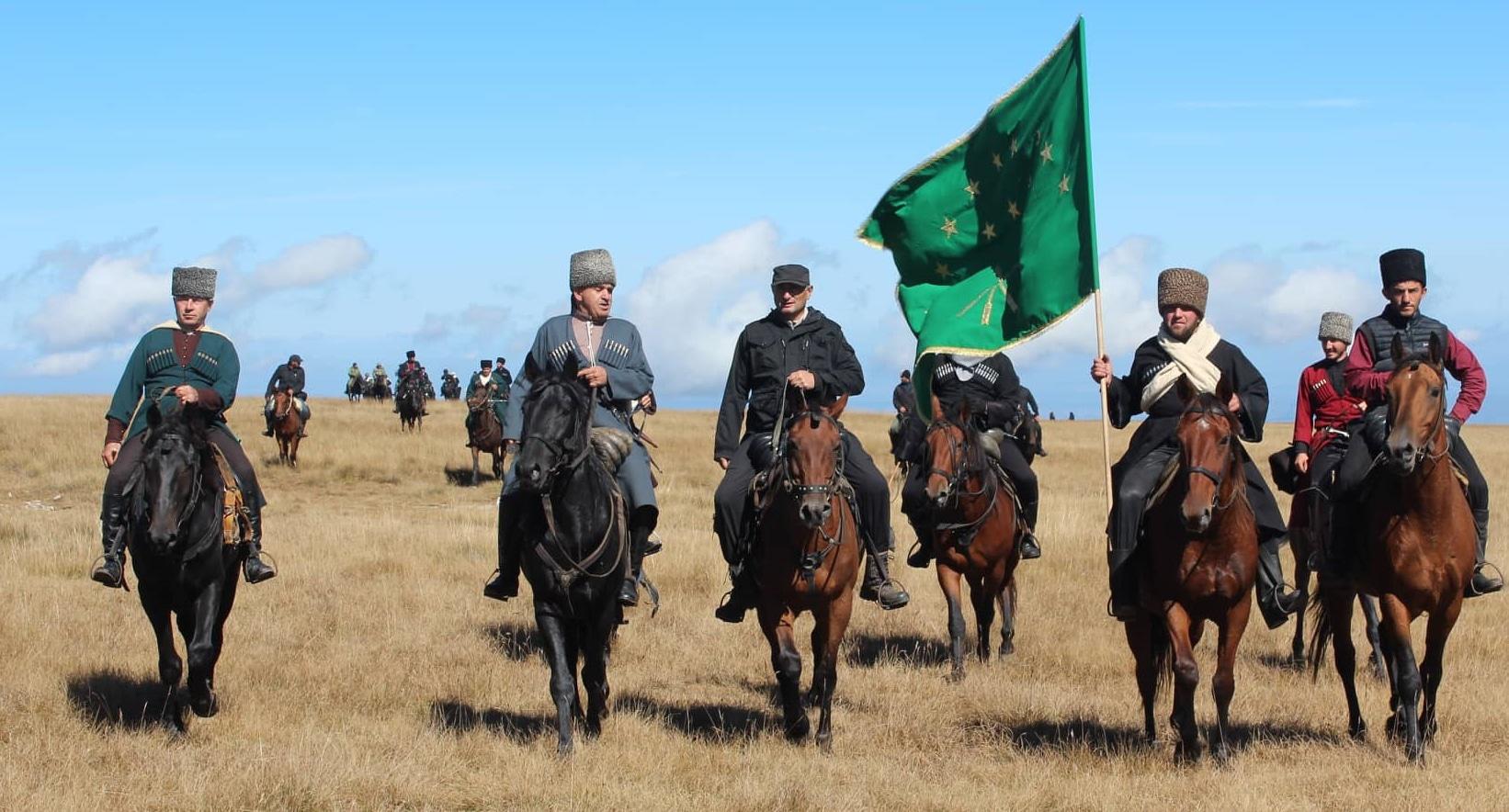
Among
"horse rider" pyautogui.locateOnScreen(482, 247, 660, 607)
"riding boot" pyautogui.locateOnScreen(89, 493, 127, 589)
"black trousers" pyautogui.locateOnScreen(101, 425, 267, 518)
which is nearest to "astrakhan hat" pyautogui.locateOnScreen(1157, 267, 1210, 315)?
"horse rider" pyautogui.locateOnScreen(482, 247, 660, 607)

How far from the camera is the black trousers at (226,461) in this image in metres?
9.15

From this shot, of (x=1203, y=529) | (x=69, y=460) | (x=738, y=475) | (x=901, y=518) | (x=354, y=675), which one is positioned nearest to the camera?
(x=1203, y=529)

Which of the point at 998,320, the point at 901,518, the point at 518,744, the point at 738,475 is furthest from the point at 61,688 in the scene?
the point at 901,518

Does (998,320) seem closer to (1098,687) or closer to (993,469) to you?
(993,469)

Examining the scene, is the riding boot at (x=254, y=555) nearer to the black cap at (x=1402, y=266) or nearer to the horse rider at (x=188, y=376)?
the horse rider at (x=188, y=376)

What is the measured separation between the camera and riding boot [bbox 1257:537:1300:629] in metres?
9.01

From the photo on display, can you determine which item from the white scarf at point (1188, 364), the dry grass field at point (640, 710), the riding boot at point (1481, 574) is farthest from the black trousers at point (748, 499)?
the riding boot at point (1481, 574)

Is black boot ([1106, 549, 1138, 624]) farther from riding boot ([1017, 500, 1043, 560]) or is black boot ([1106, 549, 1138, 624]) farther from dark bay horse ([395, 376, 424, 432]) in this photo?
dark bay horse ([395, 376, 424, 432])

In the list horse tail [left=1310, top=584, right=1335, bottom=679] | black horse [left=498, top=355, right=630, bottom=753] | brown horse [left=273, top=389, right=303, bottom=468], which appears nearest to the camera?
black horse [left=498, top=355, right=630, bottom=753]

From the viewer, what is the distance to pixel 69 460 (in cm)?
3088

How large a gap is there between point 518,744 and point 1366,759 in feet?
15.5

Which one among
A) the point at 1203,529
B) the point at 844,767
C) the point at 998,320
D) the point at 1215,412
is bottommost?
the point at 844,767

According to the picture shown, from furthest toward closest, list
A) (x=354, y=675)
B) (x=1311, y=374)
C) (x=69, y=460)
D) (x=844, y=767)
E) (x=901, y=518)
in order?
(x=69, y=460)
(x=901, y=518)
(x=1311, y=374)
(x=354, y=675)
(x=844, y=767)

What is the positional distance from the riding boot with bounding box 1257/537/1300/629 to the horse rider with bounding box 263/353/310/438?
25.2 meters
